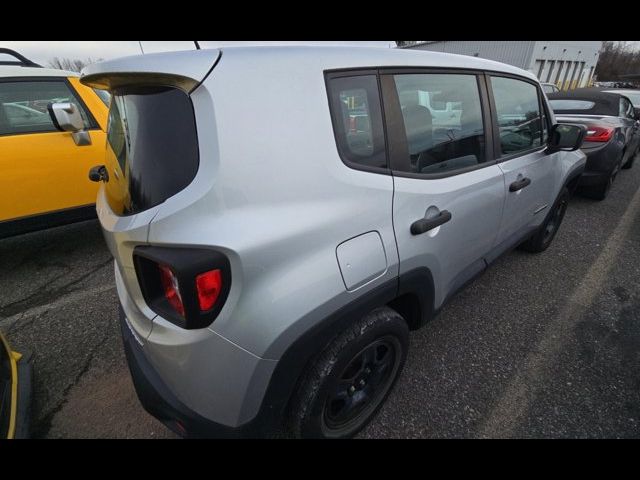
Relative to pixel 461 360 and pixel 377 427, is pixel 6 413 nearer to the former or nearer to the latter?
pixel 377 427

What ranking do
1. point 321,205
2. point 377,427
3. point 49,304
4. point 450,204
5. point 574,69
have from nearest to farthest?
point 321,205
point 450,204
point 377,427
point 49,304
point 574,69

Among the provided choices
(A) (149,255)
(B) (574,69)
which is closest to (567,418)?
(A) (149,255)

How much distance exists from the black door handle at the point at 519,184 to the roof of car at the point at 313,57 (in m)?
0.93

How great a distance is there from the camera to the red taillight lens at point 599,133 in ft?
14.0

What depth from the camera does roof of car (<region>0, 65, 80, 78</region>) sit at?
9.41 ft

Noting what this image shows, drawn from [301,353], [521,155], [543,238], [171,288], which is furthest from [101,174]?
[543,238]

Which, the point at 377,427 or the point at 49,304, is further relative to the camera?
the point at 49,304

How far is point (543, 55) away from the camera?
21609 mm

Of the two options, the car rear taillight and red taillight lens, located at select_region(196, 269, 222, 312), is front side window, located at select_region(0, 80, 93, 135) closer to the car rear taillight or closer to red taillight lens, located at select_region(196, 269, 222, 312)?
the car rear taillight

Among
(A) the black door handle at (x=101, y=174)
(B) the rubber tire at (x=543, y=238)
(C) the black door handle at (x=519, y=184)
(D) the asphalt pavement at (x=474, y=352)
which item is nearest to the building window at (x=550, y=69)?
(D) the asphalt pavement at (x=474, y=352)

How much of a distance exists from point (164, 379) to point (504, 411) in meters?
1.76

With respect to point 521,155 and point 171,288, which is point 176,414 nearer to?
point 171,288

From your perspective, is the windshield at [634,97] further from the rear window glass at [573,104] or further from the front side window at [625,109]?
the rear window glass at [573,104]

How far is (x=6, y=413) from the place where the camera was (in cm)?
145
